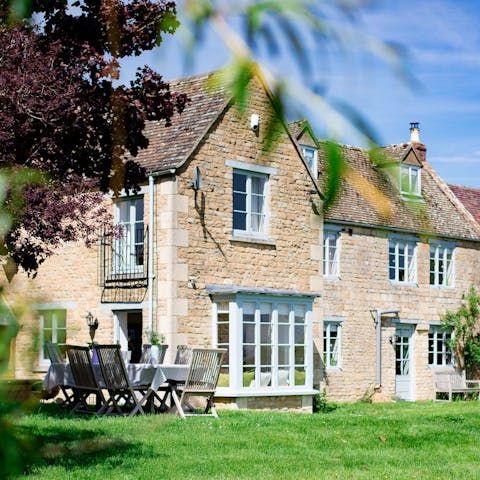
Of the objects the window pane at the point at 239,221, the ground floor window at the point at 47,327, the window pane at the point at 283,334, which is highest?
the window pane at the point at 239,221

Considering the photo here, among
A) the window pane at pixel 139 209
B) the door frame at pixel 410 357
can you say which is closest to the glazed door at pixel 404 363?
the door frame at pixel 410 357

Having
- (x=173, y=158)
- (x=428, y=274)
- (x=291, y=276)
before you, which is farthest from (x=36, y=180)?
(x=428, y=274)

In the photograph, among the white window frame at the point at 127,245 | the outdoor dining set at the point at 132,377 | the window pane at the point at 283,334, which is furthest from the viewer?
the window pane at the point at 283,334

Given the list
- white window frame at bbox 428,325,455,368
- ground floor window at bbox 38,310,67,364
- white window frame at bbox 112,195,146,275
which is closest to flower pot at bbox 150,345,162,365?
white window frame at bbox 112,195,146,275

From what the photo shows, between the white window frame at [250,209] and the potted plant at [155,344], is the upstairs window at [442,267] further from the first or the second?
the potted plant at [155,344]

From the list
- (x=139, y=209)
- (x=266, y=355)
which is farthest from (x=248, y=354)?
(x=139, y=209)

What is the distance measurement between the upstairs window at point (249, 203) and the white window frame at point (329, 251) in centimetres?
430

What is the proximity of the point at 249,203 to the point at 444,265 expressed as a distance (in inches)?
393

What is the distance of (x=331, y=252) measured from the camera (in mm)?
25719

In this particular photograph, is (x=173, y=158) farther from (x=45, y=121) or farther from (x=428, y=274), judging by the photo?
(x=428, y=274)

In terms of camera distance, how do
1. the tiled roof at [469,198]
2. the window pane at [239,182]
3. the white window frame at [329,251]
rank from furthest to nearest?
the tiled roof at [469,198]
the white window frame at [329,251]
the window pane at [239,182]

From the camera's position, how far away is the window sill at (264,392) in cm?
1931

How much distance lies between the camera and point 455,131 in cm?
102

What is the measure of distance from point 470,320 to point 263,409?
11.5 m
